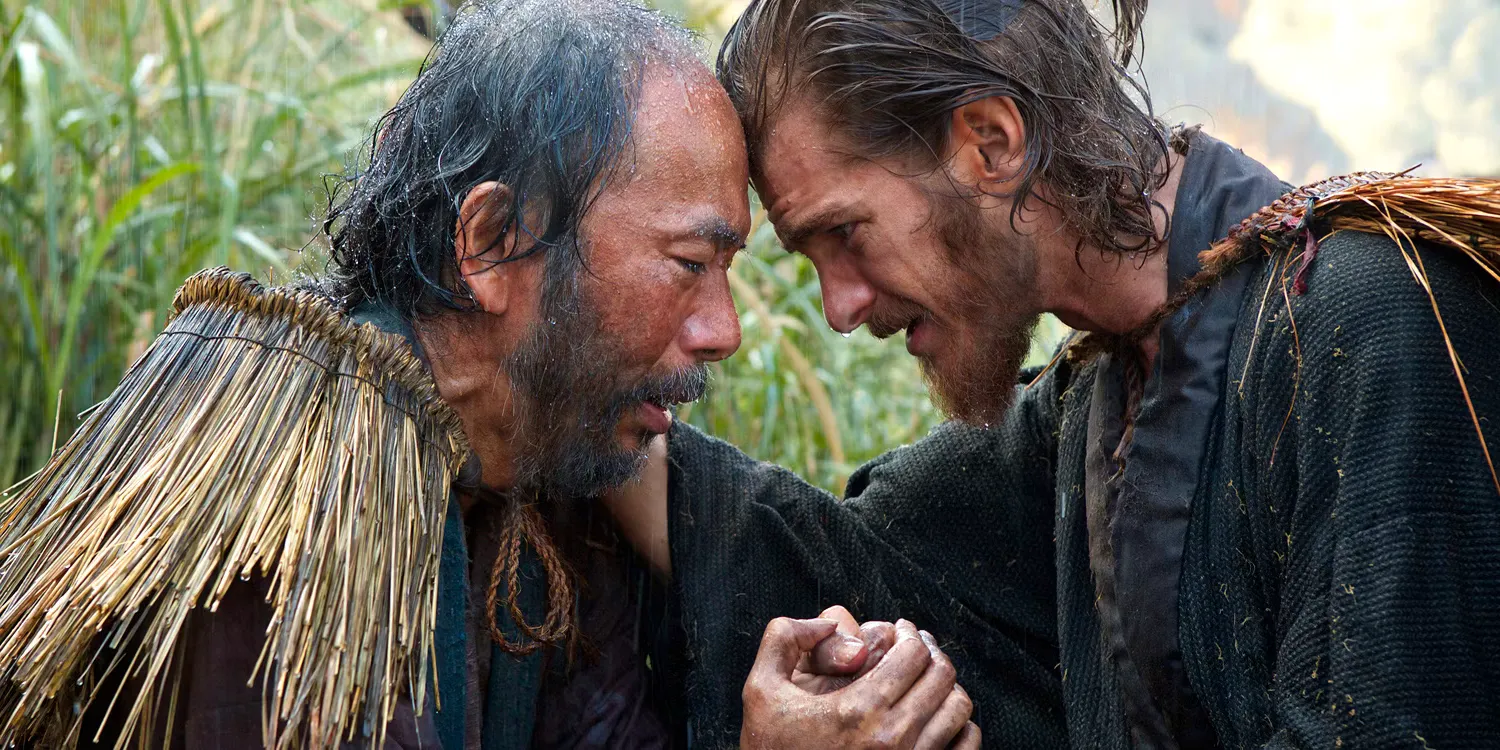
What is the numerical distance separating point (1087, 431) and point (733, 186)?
819mm

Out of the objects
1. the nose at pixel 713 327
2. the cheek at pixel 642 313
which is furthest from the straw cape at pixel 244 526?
the nose at pixel 713 327

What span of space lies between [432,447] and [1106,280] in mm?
1196

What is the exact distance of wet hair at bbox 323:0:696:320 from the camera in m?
2.17

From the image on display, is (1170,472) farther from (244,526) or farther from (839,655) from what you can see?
(244,526)

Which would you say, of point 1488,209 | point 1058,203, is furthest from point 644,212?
point 1488,209

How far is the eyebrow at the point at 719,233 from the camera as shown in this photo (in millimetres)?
2211

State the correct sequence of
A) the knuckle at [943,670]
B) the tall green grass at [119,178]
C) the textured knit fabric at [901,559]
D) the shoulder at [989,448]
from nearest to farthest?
the knuckle at [943,670]
the textured knit fabric at [901,559]
the shoulder at [989,448]
the tall green grass at [119,178]

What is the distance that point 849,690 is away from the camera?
215cm

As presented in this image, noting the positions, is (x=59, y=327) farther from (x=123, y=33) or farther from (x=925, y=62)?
(x=925, y=62)

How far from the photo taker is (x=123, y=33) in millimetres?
3615

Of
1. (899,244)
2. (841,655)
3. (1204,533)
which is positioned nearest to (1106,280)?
(899,244)

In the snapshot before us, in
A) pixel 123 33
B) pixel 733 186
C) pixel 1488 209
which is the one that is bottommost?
pixel 1488 209

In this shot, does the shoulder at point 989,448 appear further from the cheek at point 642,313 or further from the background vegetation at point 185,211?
the background vegetation at point 185,211

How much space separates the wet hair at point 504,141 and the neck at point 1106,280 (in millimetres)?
762
